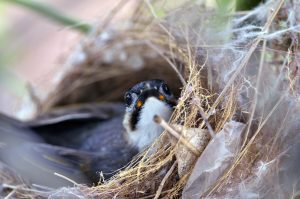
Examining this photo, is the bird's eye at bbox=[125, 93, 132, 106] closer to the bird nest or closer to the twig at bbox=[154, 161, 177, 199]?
the bird nest

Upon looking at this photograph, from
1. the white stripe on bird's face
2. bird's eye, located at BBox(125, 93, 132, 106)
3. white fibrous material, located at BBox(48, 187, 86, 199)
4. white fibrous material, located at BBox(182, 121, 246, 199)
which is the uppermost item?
bird's eye, located at BBox(125, 93, 132, 106)

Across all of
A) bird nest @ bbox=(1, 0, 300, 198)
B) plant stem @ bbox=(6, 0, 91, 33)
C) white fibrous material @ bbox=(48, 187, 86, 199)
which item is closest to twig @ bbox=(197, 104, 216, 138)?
bird nest @ bbox=(1, 0, 300, 198)

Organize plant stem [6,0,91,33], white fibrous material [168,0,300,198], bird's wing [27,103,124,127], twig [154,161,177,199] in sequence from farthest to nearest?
1. bird's wing [27,103,124,127]
2. plant stem [6,0,91,33]
3. twig [154,161,177,199]
4. white fibrous material [168,0,300,198]

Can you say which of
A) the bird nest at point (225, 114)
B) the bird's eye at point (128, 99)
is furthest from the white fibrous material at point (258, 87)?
the bird's eye at point (128, 99)

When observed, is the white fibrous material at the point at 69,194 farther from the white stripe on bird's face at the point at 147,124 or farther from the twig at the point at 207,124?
the twig at the point at 207,124

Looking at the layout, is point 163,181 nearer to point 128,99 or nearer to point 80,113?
point 128,99

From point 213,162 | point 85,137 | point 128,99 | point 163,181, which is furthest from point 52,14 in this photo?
point 213,162
